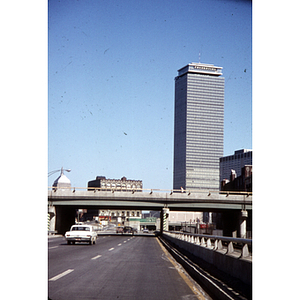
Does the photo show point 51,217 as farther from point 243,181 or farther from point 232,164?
Result: point 232,164

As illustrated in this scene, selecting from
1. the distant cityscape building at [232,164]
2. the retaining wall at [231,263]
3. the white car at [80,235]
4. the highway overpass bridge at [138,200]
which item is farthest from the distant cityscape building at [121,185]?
the retaining wall at [231,263]

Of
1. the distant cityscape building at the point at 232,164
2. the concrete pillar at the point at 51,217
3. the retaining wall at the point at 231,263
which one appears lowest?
the concrete pillar at the point at 51,217

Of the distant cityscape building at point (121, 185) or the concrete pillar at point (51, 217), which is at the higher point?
the distant cityscape building at point (121, 185)

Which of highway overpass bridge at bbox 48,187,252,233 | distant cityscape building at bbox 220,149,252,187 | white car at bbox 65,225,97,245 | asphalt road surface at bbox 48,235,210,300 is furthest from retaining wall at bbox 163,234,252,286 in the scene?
distant cityscape building at bbox 220,149,252,187

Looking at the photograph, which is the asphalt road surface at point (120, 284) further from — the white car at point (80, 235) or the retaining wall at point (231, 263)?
the white car at point (80, 235)

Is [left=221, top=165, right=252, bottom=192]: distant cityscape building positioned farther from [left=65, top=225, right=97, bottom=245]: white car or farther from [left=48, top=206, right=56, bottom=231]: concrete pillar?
[left=65, top=225, right=97, bottom=245]: white car

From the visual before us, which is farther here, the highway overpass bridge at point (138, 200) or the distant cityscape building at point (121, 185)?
the highway overpass bridge at point (138, 200)

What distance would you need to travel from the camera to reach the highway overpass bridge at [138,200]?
61.9 meters

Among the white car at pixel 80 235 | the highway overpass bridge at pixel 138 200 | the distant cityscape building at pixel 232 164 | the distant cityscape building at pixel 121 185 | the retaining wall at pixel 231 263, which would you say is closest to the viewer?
the retaining wall at pixel 231 263

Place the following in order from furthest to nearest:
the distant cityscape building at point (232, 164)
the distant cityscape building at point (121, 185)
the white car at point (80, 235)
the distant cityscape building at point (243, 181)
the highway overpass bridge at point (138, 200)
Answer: the distant cityscape building at point (232, 164)
the distant cityscape building at point (243, 181)
the highway overpass bridge at point (138, 200)
the distant cityscape building at point (121, 185)
the white car at point (80, 235)

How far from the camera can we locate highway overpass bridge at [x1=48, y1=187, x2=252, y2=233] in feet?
203

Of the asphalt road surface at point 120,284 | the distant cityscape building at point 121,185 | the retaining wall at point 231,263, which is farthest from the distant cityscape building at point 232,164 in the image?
the asphalt road surface at point 120,284
